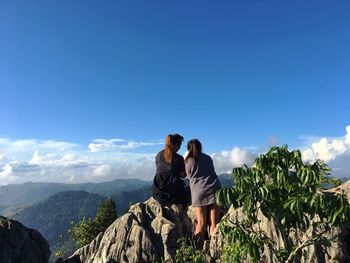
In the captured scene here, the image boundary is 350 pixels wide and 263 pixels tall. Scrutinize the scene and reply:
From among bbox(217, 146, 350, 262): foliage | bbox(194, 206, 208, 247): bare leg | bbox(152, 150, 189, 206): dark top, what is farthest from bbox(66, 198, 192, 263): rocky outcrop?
bbox(217, 146, 350, 262): foliage

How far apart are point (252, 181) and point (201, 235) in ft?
25.8

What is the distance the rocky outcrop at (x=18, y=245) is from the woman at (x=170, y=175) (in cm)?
556

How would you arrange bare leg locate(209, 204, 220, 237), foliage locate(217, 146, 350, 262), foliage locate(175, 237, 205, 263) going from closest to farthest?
foliage locate(217, 146, 350, 262)
foliage locate(175, 237, 205, 263)
bare leg locate(209, 204, 220, 237)

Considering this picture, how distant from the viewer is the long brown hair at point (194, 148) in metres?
14.9

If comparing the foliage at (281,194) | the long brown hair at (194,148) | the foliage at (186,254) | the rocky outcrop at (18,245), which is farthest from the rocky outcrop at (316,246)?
the rocky outcrop at (18,245)

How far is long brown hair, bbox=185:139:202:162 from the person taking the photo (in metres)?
14.9

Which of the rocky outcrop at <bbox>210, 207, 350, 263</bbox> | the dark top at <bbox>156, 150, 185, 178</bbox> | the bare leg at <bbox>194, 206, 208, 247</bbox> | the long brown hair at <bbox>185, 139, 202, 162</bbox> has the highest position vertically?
the long brown hair at <bbox>185, 139, 202, 162</bbox>

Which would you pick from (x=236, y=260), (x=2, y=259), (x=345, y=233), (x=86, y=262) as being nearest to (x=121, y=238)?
(x=86, y=262)

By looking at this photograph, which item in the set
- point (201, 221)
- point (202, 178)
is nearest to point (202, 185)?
point (202, 178)

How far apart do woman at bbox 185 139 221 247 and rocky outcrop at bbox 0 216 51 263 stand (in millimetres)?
6793

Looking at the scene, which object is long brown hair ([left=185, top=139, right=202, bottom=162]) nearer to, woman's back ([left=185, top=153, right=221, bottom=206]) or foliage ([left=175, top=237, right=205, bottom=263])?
woman's back ([left=185, top=153, right=221, bottom=206])

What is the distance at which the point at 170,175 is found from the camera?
16781mm

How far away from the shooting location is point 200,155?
49.8 ft

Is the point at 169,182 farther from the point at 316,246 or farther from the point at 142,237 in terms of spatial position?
the point at 316,246
